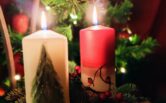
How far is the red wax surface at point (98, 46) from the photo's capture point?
0.62 meters

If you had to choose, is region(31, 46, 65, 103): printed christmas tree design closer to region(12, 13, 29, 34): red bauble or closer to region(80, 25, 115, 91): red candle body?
region(80, 25, 115, 91): red candle body

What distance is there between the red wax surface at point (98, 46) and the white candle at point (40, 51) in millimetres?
111

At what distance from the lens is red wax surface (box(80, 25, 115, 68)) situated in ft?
2.02

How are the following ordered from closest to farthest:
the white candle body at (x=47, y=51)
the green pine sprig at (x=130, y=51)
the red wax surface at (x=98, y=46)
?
1. the white candle body at (x=47, y=51)
2. the red wax surface at (x=98, y=46)
3. the green pine sprig at (x=130, y=51)

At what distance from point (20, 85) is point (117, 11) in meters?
0.38

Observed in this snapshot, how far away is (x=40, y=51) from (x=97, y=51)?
0.49ft

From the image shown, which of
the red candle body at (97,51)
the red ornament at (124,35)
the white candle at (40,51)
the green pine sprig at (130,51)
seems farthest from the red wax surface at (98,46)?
the red ornament at (124,35)

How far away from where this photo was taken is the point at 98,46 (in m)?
0.62

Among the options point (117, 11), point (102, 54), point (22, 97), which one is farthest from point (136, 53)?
point (22, 97)

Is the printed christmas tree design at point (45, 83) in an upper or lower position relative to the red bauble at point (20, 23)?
lower

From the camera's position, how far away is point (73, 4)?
2.58 feet

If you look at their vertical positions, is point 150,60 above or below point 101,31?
below

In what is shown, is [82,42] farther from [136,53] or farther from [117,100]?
[136,53]

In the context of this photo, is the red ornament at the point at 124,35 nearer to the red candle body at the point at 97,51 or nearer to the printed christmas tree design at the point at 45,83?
the red candle body at the point at 97,51
